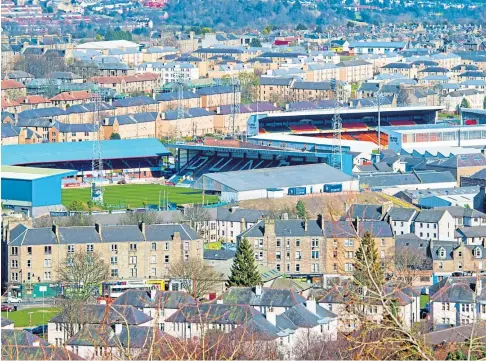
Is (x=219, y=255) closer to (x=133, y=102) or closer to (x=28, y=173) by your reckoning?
(x=28, y=173)

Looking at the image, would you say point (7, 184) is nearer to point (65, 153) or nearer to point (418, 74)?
point (65, 153)

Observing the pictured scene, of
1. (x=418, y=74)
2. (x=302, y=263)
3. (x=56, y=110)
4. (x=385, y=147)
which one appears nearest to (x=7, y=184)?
(x=302, y=263)

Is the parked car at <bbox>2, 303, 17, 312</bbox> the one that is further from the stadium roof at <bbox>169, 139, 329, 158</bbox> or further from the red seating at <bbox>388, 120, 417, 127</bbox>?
the red seating at <bbox>388, 120, 417, 127</bbox>

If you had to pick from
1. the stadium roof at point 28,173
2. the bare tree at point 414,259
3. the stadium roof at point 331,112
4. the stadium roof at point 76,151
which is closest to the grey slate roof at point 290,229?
the bare tree at point 414,259

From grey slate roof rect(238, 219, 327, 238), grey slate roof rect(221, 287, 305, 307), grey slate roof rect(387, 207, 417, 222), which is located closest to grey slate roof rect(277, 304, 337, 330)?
grey slate roof rect(221, 287, 305, 307)

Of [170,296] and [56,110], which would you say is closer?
[170,296]
